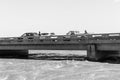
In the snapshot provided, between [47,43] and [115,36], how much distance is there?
1380cm

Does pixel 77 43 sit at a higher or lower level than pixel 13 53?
higher

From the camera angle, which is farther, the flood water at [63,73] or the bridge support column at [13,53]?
the bridge support column at [13,53]

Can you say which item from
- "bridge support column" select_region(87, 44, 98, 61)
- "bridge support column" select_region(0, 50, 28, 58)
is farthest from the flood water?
"bridge support column" select_region(0, 50, 28, 58)

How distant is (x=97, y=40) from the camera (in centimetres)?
3488

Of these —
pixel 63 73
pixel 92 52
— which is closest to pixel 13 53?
pixel 92 52

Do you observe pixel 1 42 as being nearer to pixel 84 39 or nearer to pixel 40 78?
pixel 84 39

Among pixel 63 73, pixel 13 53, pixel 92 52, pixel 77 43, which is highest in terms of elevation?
pixel 77 43

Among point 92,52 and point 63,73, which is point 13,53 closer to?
point 92,52

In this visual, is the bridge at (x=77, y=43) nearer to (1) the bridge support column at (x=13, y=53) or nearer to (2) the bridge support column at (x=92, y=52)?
(2) the bridge support column at (x=92, y=52)

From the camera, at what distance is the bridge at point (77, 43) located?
112ft

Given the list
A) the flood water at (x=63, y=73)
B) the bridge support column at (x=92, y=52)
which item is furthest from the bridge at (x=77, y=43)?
the flood water at (x=63, y=73)

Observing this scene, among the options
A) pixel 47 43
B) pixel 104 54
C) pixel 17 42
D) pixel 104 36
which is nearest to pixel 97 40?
pixel 104 36

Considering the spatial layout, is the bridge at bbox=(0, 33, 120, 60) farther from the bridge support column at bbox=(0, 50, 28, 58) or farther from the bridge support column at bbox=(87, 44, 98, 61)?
the bridge support column at bbox=(0, 50, 28, 58)

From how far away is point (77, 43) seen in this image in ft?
122
